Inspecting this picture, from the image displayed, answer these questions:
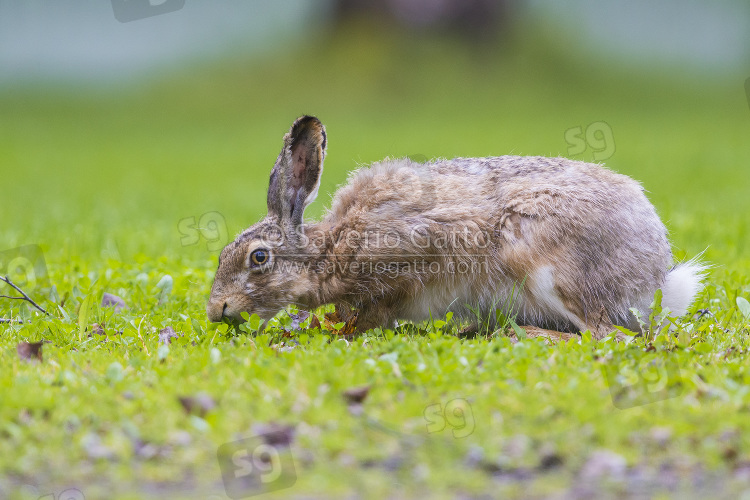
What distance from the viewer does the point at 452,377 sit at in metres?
4.64

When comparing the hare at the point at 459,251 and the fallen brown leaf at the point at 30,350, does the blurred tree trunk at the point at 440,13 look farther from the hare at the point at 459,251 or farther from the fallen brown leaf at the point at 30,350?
the fallen brown leaf at the point at 30,350

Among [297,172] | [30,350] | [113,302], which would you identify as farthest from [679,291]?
[30,350]

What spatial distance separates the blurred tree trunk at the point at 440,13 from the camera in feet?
95.8

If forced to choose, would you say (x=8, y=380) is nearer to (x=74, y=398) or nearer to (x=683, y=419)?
(x=74, y=398)

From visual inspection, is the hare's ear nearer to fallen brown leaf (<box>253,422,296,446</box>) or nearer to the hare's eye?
the hare's eye

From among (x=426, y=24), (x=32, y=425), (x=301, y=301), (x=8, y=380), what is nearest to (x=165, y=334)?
(x=301, y=301)

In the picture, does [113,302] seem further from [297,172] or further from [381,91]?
[381,91]

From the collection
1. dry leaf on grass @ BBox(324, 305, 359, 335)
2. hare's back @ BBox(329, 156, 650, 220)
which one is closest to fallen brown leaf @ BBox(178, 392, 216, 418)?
dry leaf on grass @ BBox(324, 305, 359, 335)

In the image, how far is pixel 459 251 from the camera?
6098 mm

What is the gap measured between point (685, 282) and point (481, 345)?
6.00ft

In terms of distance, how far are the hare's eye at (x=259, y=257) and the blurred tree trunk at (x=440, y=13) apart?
24163 millimetres

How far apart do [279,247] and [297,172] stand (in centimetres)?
52

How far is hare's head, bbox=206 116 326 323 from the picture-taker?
6.07 metres

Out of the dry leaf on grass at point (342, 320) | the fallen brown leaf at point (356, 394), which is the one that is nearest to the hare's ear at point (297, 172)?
the dry leaf on grass at point (342, 320)
